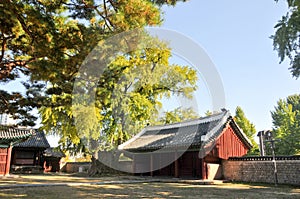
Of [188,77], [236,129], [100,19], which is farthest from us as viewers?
[188,77]

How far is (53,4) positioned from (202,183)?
11.8m

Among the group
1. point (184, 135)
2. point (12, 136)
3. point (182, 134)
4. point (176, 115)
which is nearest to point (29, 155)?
point (12, 136)

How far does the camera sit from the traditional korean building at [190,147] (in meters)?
16.0

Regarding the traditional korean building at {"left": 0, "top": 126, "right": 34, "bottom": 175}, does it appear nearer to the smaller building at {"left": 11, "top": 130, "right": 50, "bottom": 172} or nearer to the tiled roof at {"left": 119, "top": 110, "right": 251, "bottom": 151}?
the smaller building at {"left": 11, "top": 130, "right": 50, "bottom": 172}

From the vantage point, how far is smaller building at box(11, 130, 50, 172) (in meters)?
25.5

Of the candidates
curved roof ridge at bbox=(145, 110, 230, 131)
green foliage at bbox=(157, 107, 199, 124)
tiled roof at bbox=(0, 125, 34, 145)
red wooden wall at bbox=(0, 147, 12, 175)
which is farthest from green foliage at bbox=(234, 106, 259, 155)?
red wooden wall at bbox=(0, 147, 12, 175)

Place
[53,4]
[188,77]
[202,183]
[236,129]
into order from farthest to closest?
1. [188,77]
2. [236,129]
3. [202,183]
4. [53,4]

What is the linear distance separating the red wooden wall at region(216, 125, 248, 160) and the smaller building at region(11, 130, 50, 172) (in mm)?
18507

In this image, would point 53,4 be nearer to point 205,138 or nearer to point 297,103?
point 205,138

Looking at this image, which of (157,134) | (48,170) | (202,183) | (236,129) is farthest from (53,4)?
(48,170)

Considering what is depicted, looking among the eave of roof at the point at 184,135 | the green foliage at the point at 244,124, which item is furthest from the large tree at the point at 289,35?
the green foliage at the point at 244,124

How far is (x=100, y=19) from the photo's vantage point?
7965 mm

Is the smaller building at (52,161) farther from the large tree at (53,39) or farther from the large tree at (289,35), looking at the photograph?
the large tree at (289,35)

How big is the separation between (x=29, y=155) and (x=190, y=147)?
61.2 feet
